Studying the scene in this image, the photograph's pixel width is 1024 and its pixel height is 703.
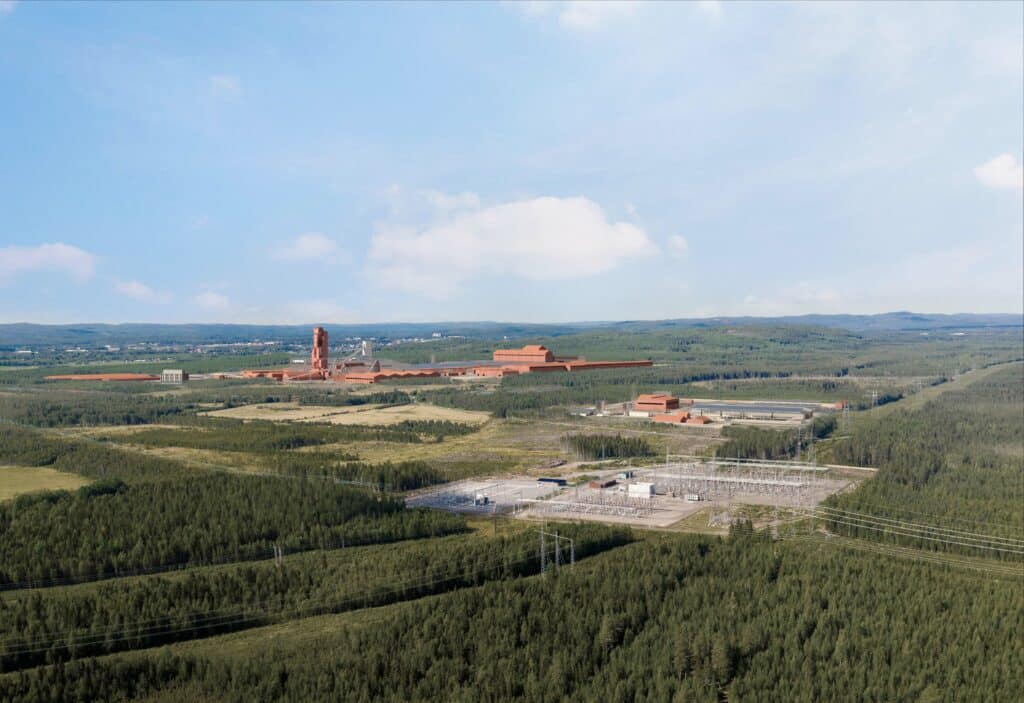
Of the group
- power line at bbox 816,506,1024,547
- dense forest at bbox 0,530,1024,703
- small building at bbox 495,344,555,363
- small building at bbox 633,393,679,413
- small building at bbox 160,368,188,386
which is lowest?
dense forest at bbox 0,530,1024,703

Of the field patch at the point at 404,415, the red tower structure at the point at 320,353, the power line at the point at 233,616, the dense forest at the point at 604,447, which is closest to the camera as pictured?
the power line at the point at 233,616

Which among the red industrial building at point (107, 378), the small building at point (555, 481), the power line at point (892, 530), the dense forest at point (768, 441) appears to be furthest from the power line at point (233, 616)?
the red industrial building at point (107, 378)

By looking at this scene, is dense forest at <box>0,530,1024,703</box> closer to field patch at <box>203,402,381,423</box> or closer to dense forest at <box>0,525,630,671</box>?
dense forest at <box>0,525,630,671</box>

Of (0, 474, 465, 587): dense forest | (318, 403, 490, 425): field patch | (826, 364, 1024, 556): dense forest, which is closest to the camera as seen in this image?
(0, 474, 465, 587): dense forest

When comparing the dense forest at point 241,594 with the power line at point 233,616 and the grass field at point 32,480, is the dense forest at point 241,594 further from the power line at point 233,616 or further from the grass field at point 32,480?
the grass field at point 32,480

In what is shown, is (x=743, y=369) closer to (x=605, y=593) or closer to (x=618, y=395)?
(x=618, y=395)

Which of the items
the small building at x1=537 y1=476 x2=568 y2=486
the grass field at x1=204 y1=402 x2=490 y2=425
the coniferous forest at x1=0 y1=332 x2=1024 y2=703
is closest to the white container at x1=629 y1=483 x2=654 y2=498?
the small building at x1=537 y1=476 x2=568 y2=486

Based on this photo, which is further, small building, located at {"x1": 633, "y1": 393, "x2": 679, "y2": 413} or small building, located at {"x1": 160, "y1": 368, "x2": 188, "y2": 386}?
small building, located at {"x1": 160, "y1": 368, "x2": 188, "y2": 386}
